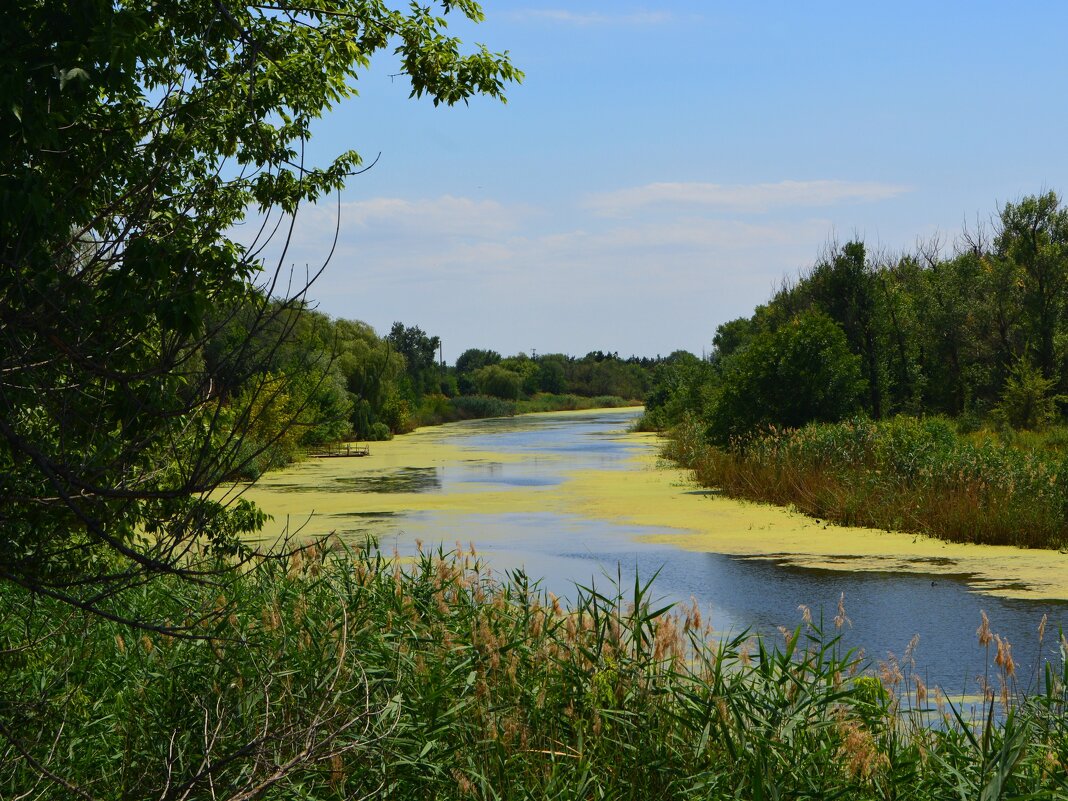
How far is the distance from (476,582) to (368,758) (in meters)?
1.72

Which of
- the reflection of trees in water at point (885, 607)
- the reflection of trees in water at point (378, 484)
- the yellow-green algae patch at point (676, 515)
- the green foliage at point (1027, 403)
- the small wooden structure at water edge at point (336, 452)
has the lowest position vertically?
the reflection of trees in water at point (885, 607)

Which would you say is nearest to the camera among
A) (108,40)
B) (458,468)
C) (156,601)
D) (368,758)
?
(108,40)

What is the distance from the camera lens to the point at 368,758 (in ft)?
14.8

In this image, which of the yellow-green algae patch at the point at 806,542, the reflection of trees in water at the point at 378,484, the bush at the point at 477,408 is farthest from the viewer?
the bush at the point at 477,408

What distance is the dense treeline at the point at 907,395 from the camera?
13914 mm

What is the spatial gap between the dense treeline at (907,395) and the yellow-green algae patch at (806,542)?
0.58 metres

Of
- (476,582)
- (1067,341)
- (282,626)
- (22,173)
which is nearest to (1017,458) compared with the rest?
(476,582)

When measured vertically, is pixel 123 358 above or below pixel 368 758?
above

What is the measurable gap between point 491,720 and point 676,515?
11807 mm

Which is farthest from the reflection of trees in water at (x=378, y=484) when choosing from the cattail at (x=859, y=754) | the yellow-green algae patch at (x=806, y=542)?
the cattail at (x=859, y=754)

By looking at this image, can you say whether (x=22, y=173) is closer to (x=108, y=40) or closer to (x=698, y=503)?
(x=108, y=40)

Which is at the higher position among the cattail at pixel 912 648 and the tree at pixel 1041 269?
the tree at pixel 1041 269

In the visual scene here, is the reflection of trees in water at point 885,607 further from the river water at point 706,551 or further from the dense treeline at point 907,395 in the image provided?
the dense treeline at point 907,395

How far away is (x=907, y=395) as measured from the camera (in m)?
31.0
